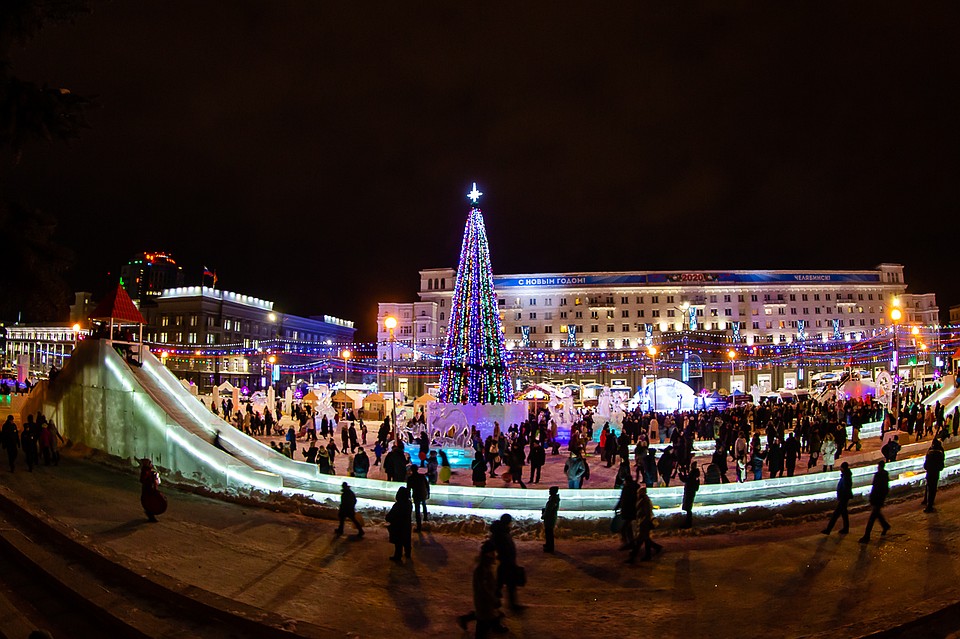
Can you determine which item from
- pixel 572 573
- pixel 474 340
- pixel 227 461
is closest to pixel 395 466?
pixel 227 461

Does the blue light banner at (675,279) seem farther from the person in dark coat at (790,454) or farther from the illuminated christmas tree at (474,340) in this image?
the person in dark coat at (790,454)

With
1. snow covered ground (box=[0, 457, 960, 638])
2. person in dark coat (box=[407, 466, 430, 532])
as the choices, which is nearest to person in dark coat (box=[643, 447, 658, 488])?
snow covered ground (box=[0, 457, 960, 638])

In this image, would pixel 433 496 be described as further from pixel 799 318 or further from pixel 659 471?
pixel 799 318

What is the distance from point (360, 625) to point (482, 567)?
5.63 ft

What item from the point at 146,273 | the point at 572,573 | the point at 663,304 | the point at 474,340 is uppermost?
the point at 146,273

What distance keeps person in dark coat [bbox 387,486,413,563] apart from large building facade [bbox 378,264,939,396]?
75.3 m

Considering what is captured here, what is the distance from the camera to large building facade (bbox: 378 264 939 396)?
8544 centimetres

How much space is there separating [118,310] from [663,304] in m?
78.8

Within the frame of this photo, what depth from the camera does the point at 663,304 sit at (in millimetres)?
86875

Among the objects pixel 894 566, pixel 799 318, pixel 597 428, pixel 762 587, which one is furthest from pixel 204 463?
pixel 799 318

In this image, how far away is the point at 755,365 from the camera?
226ft

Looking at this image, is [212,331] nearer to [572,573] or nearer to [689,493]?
[689,493]

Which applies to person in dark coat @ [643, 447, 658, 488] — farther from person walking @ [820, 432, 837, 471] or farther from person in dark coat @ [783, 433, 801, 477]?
person walking @ [820, 432, 837, 471]

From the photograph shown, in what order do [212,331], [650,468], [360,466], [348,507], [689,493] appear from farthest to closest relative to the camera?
[212,331]
[360,466]
[650,468]
[689,493]
[348,507]
